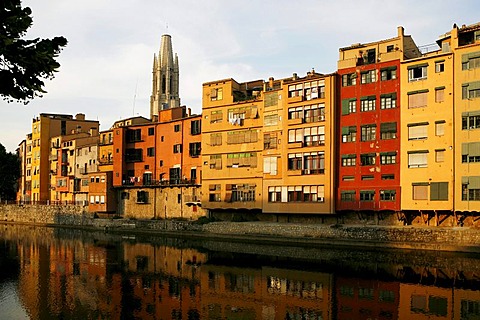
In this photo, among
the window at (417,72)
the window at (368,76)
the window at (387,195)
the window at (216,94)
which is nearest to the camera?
the window at (417,72)

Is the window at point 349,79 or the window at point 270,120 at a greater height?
the window at point 349,79

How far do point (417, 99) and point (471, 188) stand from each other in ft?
33.5

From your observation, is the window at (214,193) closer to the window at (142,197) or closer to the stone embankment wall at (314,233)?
the stone embankment wall at (314,233)

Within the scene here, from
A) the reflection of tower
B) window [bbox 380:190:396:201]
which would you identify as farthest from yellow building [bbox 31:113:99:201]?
window [bbox 380:190:396:201]

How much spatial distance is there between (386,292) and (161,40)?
15828cm

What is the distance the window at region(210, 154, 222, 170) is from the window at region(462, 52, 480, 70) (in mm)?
30526

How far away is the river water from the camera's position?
2555cm

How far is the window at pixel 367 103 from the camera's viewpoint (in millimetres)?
51500

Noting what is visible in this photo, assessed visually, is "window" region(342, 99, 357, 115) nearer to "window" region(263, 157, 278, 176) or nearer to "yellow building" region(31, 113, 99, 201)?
"window" region(263, 157, 278, 176)

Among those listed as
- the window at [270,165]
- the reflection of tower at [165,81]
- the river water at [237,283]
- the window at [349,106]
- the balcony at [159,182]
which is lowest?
the river water at [237,283]

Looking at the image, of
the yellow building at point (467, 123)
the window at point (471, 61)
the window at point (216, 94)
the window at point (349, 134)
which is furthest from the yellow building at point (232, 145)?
the window at point (471, 61)

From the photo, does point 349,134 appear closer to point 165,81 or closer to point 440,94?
point 440,94

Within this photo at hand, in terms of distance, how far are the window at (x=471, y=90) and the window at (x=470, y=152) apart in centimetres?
446

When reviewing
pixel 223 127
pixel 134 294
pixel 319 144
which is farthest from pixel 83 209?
pixel 134 294
